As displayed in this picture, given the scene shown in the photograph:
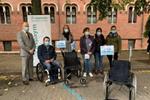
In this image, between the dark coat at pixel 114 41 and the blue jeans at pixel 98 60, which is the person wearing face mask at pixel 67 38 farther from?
the dark coat at pixel 114 41

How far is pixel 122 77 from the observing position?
21.3 feet

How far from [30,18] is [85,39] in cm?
256

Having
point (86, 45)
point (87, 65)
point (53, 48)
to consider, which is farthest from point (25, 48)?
point (87, 65)

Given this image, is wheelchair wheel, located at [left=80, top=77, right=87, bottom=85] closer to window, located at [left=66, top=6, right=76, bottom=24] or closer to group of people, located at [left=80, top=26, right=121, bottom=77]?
group of people, located at [left=80, top=26, right=121, bottom=77]

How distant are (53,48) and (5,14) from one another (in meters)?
16.3

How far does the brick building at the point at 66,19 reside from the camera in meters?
23.2

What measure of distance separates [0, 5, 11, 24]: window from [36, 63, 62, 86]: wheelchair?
52.1 ft

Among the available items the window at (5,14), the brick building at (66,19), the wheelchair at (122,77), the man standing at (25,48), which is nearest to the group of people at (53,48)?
the man standing at (25,48)

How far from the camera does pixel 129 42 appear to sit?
2481 centimetres

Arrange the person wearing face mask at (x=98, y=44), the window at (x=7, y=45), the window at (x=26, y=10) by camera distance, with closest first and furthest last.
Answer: the person wearing face mask at (x=98, y=44) → the window at (x=26, y=10) → the window at (x=7, y=45)

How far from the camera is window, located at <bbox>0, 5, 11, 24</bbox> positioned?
23.2m

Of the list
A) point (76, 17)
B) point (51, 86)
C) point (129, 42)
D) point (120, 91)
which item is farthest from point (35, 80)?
point (129, 42)

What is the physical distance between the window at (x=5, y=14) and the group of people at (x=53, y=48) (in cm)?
1525

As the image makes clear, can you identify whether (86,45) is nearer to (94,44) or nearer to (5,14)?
(94,44)
